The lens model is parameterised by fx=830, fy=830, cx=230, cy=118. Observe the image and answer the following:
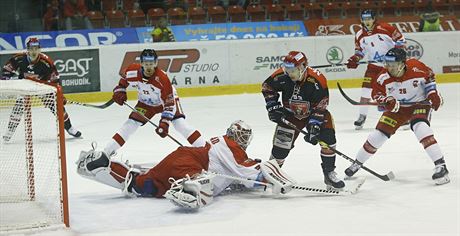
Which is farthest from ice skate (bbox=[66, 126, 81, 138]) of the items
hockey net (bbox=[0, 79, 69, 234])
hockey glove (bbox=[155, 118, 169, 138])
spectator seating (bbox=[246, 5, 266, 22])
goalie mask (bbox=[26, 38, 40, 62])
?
spectator seating (bbox=[246, 5, 266, 22])

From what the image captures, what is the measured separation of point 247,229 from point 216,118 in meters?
4.61

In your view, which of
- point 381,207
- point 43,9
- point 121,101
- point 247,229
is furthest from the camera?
point 43,9

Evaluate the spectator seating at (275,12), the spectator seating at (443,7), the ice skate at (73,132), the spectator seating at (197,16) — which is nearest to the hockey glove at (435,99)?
the ice skate at (73,132)

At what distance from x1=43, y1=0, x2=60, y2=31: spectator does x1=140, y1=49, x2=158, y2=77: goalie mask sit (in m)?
5.22

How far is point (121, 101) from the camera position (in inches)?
252

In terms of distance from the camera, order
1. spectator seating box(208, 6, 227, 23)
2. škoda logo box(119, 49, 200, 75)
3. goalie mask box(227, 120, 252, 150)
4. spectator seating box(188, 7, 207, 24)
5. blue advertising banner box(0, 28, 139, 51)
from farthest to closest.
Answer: spectator seating box(208, 6, 227, 23)
spectator seating box(188, 7, 207, 24)
škoda logo box(119, 49, 200, 75)
blue advertising banner box(0, 28, 139, 51)
goalie mask box(227, 120, 252, 150)

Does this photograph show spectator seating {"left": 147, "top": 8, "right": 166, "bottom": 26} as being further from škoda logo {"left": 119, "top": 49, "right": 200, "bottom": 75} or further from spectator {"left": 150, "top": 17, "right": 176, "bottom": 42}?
škoda logo {"left": 119, "top": 49, "right": 200, "bottom": 75}

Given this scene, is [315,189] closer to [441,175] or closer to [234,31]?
A: [441,175]

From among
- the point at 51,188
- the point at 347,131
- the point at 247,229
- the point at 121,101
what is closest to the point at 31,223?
the point at 51,188

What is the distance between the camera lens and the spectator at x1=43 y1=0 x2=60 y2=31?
1109 centimetres

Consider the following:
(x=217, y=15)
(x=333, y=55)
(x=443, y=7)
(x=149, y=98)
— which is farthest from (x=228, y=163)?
(x=443, y=7)

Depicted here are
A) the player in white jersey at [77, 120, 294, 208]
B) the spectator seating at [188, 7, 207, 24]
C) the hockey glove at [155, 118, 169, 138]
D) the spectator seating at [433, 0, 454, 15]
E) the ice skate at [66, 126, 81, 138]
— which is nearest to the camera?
the player in white jersey at [77, 120, 294, 208]

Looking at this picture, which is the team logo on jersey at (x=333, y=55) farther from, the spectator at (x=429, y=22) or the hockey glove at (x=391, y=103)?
the hockey glove at (x=391, y=103)

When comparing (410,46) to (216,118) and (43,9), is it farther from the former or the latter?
(43,9)
